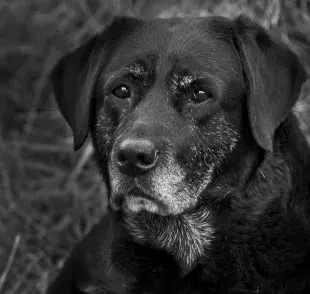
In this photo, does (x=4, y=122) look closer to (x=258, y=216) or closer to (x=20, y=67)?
(x=20, y=67)

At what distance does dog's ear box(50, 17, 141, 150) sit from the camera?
4.06m

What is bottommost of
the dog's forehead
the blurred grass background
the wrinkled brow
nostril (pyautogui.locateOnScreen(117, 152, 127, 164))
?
the blurred grass background

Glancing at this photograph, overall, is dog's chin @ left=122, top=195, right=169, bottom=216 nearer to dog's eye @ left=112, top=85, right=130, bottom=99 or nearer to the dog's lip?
the dog's lip

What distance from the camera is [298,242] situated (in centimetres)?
374

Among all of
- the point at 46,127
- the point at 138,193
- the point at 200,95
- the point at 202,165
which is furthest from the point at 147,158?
the point at 46,127

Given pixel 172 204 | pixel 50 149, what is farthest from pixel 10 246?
pixel 172 204

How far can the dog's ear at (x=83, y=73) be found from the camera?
160 inches

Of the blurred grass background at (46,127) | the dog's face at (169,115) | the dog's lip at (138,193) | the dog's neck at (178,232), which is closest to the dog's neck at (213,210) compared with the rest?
the dog's neck at (178,232)

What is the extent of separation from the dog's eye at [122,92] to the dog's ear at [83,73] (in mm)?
187

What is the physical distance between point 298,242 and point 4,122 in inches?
185

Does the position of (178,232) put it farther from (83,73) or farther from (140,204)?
(83,73)

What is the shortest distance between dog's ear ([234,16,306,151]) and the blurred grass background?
127 centimetres

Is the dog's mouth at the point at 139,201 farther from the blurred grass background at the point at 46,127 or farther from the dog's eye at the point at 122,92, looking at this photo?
the blurred grass background at the point at 46,127

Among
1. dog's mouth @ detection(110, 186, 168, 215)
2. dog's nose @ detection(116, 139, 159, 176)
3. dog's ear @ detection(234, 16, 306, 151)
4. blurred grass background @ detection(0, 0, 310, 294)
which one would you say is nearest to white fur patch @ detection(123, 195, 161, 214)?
dog's mouth @ detection(110, 186, 168, 215)
